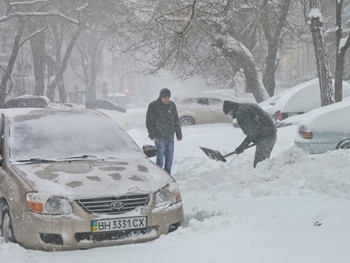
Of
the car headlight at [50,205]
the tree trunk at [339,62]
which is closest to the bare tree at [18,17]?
the tree trunk at [339,62]

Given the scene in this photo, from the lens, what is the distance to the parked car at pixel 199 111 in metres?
21.4

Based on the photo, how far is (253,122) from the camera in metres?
8.28

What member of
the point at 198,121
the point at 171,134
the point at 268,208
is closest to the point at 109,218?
the point at 268,208

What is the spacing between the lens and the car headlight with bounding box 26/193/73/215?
15.3 feet

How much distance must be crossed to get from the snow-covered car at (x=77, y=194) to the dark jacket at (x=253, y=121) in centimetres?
260

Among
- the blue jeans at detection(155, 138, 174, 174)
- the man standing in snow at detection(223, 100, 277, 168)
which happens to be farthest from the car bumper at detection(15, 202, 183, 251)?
the blue jeans at detection(155, 138, 174, 174)

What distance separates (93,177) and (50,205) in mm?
530

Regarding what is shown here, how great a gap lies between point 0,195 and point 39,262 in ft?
3.86

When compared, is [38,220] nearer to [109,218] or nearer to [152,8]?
[109,218]

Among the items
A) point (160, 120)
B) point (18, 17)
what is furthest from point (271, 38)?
point (160, 120)

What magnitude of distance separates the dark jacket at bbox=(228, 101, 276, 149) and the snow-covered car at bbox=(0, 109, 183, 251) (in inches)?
102

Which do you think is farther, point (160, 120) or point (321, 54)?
point (321, 54)

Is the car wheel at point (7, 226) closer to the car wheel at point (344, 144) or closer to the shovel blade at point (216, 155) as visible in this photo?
the shovel blade at point (216, 155)

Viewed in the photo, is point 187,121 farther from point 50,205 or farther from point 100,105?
point 100,105
